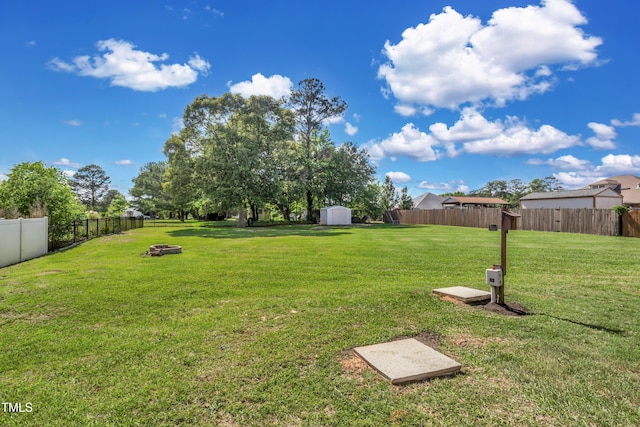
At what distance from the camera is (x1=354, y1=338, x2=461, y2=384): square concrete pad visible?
259 centimetres

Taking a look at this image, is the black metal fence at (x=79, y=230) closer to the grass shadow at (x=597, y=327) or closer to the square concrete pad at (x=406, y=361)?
the square concrete pad at (x=406, y=361)

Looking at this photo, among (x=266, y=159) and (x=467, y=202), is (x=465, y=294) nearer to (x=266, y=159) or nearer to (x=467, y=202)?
(x=266, y=159)

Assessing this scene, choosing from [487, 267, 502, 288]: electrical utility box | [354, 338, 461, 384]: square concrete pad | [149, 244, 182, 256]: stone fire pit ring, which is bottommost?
[354, 338, 461, 384]: square concrete pad

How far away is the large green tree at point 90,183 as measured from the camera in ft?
209

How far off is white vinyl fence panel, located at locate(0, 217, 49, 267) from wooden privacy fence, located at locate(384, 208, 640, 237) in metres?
15.8

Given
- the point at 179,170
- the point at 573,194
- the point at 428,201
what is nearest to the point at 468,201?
the point at 428,201

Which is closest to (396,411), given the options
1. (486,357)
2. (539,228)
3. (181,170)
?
(486,357)

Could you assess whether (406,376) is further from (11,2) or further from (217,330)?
(11,2)

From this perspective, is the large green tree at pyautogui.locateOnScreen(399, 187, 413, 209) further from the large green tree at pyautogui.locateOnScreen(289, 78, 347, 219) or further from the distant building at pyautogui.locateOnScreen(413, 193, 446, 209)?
the large green tree at pyautogui.locateOnScreen(289, 78, 347, 219)

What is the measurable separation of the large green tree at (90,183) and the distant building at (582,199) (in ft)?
246

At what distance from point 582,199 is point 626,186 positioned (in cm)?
1159

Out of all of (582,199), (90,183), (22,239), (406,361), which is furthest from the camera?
(90,183)

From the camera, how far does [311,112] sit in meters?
33.1

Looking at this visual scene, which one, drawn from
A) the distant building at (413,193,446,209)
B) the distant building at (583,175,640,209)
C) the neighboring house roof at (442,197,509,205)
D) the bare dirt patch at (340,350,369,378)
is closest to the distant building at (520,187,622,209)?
the distant building at (583,175,640,209)
